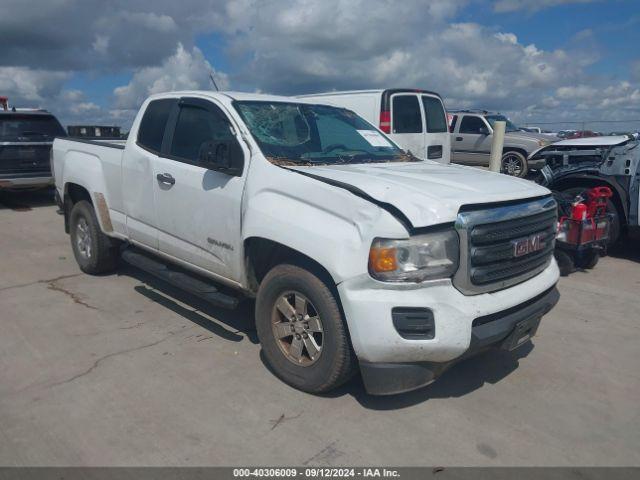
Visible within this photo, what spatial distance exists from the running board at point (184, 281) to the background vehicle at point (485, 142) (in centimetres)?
1209

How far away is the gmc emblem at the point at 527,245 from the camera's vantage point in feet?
10.9

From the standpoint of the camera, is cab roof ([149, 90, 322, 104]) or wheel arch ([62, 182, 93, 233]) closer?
cab roof ([149, 90, 322, 104])

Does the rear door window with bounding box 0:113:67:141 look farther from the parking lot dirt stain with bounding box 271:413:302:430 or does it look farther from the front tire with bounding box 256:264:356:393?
the parking lot dirt stain with bounding box 271:413:302:430

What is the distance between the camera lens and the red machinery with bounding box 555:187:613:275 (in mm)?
6215

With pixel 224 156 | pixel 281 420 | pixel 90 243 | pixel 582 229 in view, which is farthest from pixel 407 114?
pixel 281 420

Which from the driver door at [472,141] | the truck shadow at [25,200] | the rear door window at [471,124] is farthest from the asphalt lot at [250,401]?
the rear door window at [471,124]

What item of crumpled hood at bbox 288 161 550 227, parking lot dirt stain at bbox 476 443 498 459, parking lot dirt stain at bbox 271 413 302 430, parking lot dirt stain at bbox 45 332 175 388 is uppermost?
crumpled hood at bbox 288 161 550 227

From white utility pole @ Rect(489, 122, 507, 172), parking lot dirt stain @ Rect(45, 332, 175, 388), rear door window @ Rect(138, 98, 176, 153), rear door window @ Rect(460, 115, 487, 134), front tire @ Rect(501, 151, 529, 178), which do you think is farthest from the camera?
rear door window @ Rect(460, 115, 487, 134)

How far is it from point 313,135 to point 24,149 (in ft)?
27.6

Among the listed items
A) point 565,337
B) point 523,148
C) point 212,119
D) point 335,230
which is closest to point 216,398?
point 335,230

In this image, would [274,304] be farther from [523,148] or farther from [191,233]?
[523,148]

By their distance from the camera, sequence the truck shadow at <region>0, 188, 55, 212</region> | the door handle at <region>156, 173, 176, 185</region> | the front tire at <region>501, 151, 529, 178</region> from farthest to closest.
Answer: the front tire at <region>501, 151, 529, 178</region> < the truck shadow at <region>0, 188, 55, 212</region> < the door handle at <region>156, 173, 176, 185</region>

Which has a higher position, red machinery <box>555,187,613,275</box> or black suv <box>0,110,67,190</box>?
black suv <box>0,110,67,190</box>

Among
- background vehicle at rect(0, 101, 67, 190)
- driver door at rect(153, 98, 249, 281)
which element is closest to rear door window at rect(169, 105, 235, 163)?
driver door at rect(153, 98, 249, 281)
